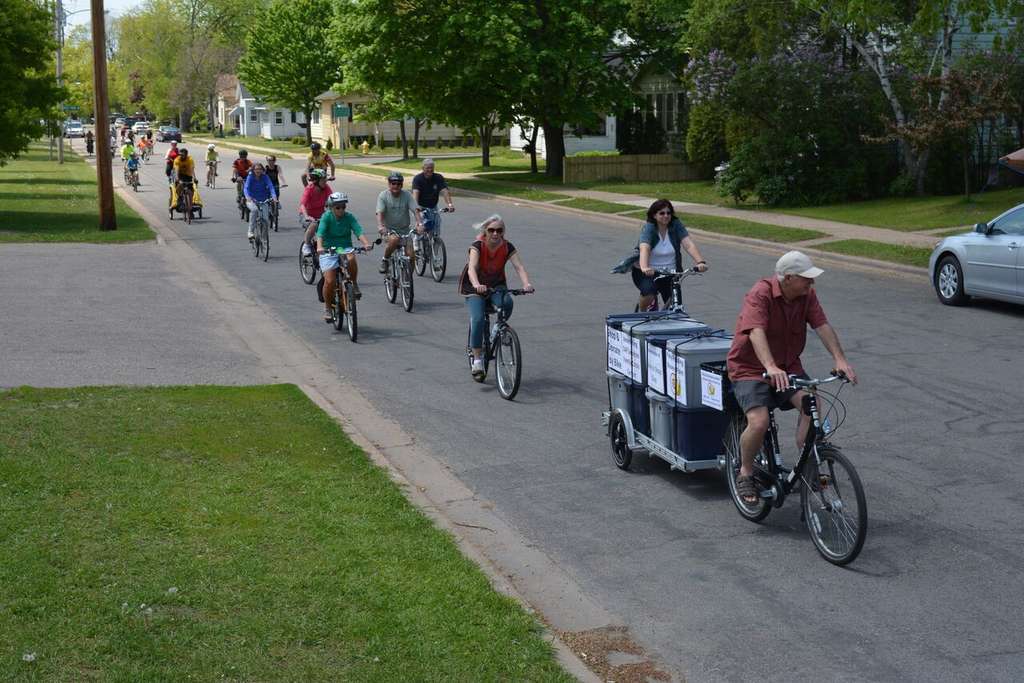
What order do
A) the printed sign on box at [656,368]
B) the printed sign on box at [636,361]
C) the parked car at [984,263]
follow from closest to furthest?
1. the printed sign on box at [656,368]
2. the printed sign on box at [636,361]
3. the parked car at [984,263]

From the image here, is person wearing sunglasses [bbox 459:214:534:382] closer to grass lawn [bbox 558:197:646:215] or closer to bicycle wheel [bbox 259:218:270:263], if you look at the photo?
bicycle wheel [bbox 259:218:270:263]

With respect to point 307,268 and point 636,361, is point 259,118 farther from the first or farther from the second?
point 636,361

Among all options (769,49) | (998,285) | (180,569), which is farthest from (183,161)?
(180,569)

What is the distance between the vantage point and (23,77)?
2995 cm

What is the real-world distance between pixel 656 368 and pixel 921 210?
877 inches

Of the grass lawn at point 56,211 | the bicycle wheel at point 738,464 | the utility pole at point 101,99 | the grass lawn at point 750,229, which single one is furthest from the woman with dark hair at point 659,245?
the utility pole at point 101,99

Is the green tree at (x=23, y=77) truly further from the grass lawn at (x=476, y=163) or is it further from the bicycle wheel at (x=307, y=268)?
the grass lawn at (x=476, y=163)

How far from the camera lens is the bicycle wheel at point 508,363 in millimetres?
11672

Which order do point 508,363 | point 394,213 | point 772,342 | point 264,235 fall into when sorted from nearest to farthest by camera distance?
1. point 772,342
2. point 508,363
3. point 394,213
4. point 264,235

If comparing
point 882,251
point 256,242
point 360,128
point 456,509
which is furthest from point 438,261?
point 360,128

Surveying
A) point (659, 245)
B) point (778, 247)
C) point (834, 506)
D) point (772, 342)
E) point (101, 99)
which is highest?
point (101, 99)

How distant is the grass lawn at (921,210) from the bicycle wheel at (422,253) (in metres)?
11.0

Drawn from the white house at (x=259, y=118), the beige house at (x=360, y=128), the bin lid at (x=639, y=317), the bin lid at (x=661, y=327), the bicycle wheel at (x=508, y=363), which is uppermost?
the white house at (x=259, y=118)

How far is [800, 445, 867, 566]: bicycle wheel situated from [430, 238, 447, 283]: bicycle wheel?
13.6m
